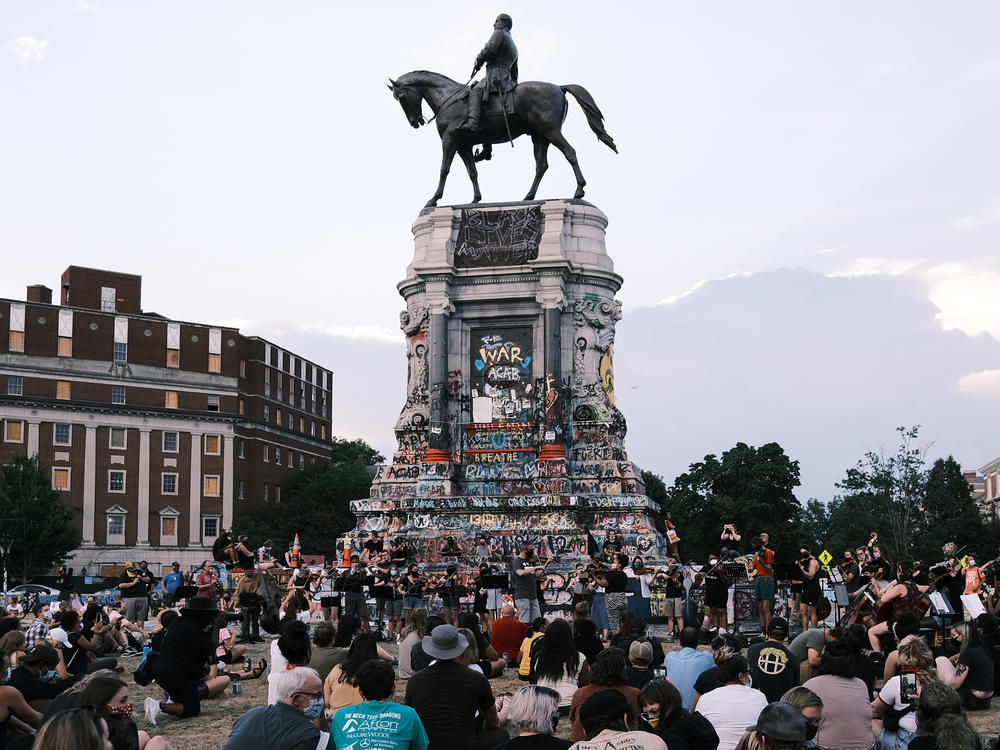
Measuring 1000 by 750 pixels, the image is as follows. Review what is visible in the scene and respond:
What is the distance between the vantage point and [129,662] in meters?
26.1

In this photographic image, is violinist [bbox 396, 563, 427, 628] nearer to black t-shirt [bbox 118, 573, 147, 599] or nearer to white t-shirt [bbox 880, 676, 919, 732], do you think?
black t-shirt [bbox 118, 573, 147, 599]

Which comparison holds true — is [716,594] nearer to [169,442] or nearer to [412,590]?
[412,590]

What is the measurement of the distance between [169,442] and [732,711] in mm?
93653

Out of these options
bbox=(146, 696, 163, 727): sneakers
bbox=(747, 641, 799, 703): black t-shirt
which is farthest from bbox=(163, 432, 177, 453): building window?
bbox=(747, 641, 799, 703): black t-shirt

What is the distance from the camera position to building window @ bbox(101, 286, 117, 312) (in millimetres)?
100938

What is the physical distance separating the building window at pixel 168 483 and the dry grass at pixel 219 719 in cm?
7926

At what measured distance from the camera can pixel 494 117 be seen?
151ft

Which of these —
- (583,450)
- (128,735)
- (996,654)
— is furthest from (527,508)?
(128,735)

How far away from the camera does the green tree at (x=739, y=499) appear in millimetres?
83562

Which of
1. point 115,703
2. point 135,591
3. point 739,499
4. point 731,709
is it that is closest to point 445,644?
point 731,709

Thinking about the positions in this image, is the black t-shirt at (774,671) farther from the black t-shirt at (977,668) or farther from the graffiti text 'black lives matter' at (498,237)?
the graffiti text 'black lives matter' at (498,237)

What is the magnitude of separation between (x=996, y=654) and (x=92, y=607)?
1552 centimetres

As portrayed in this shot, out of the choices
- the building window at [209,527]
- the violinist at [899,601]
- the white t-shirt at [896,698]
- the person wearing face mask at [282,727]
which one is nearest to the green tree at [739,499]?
the building window at [209,527]

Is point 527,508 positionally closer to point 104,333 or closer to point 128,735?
point 128,735
